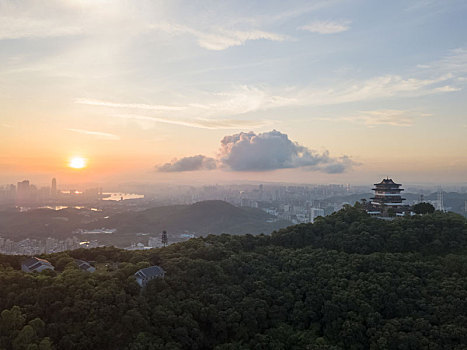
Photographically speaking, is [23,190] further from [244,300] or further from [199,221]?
[244,300]

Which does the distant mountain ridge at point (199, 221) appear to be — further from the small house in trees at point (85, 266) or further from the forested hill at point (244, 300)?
the small house in trees at point (85, 266)

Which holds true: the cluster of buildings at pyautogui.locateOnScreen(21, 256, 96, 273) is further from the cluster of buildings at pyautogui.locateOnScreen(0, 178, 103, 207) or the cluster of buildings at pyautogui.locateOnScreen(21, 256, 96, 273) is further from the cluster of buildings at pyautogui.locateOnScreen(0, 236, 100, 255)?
the cluster of buildings at pyautogui.locateOnScreen(0, 178, 103, 207)

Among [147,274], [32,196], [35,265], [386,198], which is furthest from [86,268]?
[32,196]

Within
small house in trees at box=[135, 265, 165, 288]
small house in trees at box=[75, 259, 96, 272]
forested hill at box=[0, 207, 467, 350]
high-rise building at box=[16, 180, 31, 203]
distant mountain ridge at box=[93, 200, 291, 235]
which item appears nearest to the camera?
forested hill at box=[0, 207, 467, 350]

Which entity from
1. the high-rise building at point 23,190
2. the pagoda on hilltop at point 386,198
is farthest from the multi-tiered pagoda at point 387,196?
the high-rise building at point 23,190

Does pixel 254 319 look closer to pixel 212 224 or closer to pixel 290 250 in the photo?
pixel 290 250

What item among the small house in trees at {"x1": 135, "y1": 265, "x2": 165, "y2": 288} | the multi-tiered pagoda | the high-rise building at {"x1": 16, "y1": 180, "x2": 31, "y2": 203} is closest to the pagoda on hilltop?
the multi-tiered pagoda

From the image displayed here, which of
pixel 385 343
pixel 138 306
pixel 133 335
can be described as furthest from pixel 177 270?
pixel 385 343
